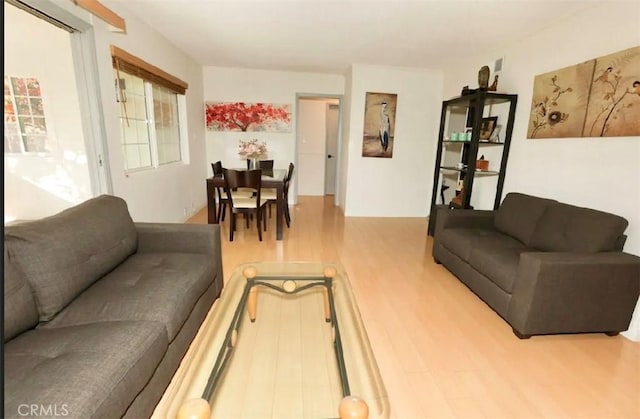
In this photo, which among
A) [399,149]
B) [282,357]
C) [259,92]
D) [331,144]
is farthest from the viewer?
[331,144]

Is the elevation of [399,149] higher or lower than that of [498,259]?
higher

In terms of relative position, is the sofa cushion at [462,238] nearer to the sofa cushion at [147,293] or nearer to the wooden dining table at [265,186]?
the wooden dining table at [265,186]

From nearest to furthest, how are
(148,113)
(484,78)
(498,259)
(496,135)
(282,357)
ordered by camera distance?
(282,357) → (498,259) → (484,78) → (496,135) → (148,113)

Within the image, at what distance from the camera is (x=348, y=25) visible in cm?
291

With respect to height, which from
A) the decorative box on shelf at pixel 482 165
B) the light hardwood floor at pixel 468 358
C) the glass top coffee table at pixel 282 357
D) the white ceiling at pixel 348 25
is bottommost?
the light hardwood floor at pixel 468 358

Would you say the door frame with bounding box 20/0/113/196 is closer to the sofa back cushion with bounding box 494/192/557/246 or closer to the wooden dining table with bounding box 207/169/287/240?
the wooden dining table with bounding box 207/169/287/240

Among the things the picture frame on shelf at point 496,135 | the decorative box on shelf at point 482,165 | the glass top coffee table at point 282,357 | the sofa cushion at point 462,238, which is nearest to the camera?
the glass top coffee table at point 282,357

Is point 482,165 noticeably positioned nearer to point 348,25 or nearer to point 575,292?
point 575,292

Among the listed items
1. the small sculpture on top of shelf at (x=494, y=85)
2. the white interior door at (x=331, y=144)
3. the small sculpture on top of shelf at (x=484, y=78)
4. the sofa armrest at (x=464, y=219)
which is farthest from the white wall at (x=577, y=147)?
the white interior door at (x=331, y=144)

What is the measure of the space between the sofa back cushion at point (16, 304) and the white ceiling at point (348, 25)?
7.77ft

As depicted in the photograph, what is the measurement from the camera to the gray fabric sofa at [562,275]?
6.01 feet

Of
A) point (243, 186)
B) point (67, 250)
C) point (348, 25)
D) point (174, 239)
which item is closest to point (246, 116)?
point (243, 186)

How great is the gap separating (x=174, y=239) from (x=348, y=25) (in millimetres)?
2478

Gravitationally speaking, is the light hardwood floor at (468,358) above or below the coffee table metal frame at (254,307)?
below
